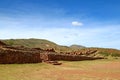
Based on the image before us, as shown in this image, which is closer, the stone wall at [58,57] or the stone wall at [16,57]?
the stone wall at [16,57]

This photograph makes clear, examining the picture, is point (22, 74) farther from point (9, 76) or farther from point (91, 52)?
point (91, 52)

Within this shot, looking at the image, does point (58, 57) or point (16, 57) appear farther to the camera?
point (58, 57)

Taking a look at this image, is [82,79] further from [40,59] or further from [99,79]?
[40,59]

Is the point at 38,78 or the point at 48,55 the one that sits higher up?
the point at 48,55

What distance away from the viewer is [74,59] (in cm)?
3381

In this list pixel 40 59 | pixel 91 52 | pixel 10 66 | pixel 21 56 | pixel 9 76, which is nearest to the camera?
pixel 9 76

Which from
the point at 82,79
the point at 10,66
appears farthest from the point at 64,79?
the point at 10,66

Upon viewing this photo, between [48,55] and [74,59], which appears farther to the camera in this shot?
[74,59]

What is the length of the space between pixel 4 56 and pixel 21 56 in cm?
220

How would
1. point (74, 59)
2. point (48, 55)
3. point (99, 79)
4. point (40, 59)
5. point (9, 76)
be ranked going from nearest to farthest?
point (9, 76), point (99, 79), point (40, 59), point (48, 55), point (74, 59)

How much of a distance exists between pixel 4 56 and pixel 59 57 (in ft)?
37.4

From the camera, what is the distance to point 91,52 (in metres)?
52.7

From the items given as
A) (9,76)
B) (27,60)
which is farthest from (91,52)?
(9,76)

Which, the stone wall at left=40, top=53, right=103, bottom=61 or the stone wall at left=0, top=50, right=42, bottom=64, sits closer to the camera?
the stone wall at left=0, top=50, right=42, bottom=64
